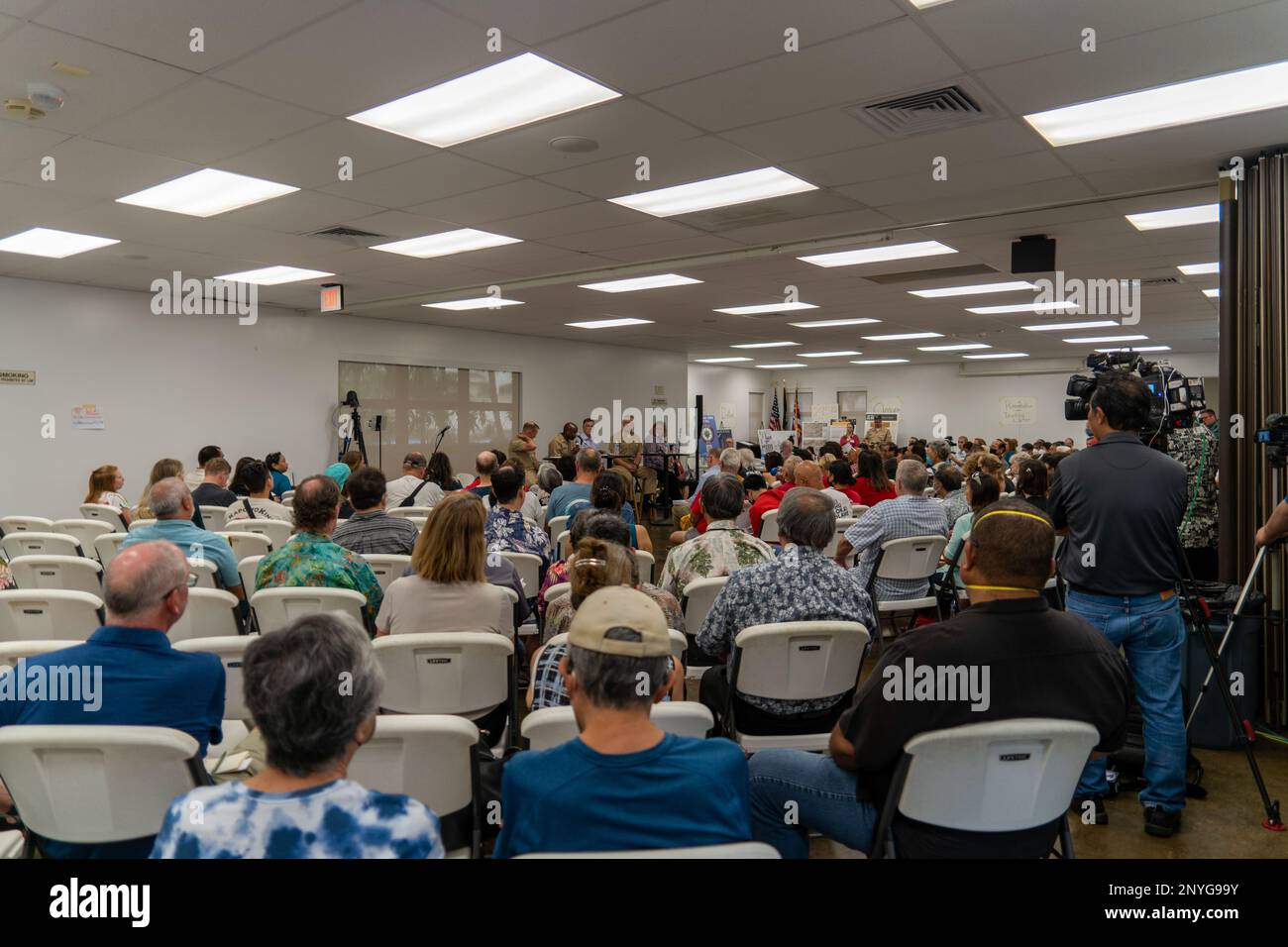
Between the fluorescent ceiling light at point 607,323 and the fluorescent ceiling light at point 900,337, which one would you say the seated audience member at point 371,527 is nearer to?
the fluorescent ceiling light at point 607,323

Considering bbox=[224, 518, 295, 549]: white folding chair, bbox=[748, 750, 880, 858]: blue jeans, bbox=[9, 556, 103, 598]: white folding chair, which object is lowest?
bbox=[748, 750, 880, 858]: blue jeans

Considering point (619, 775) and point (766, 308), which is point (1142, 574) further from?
point (766, 308)

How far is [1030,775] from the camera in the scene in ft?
5.66

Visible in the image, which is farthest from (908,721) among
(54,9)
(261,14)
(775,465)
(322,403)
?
(322,403)

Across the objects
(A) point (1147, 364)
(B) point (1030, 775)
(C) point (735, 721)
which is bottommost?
(C) point (735, 721)

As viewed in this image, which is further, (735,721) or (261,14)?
(261,14)

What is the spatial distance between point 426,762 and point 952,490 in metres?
5.34

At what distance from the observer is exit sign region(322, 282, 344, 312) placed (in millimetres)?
8926

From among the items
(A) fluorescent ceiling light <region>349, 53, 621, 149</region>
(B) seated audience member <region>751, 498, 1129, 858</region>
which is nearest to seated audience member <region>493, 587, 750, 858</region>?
(B) seated audience member <region>751, 498, 1129, 858</region>

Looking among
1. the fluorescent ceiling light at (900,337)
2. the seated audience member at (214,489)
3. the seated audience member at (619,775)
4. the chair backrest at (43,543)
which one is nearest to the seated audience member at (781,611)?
the seated audience member at (619,775)

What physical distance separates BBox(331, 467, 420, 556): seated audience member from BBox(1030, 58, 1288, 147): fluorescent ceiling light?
152 inches

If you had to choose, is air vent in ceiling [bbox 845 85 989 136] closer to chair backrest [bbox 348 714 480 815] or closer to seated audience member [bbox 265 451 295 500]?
chair backrest [bbox 348 714 480 815]

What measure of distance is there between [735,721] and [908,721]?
108 cm

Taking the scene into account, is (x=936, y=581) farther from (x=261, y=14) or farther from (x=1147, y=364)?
(x=261, y=14)
